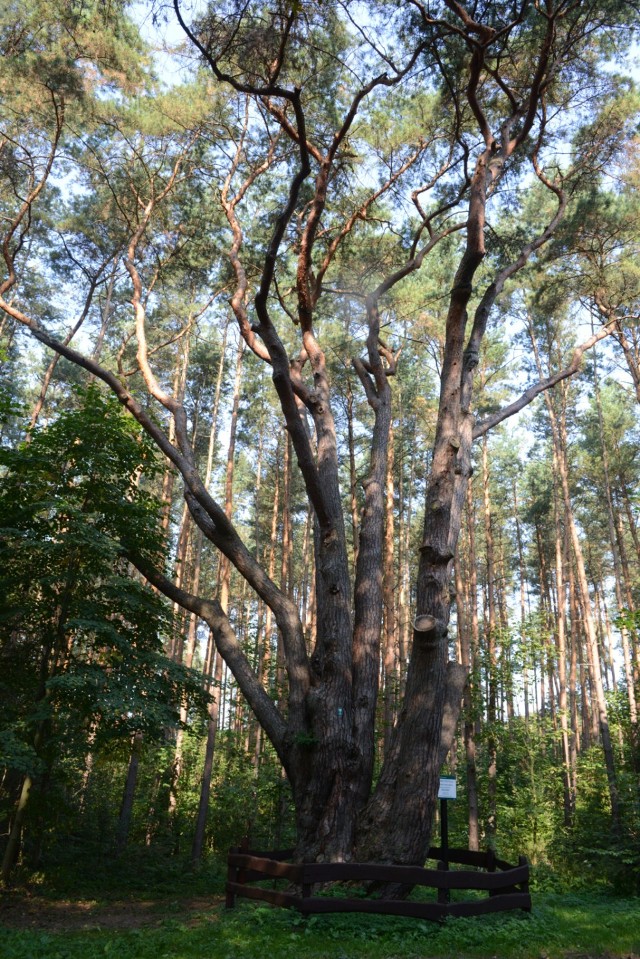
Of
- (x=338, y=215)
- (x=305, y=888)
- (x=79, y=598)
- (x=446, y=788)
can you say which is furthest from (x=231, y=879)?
(x=338, y=215)

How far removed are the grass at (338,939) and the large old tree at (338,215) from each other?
0.89 metres

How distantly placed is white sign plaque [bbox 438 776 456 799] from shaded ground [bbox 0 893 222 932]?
117 inches

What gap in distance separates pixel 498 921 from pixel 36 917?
551 centimetres

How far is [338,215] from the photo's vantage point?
38.9ft

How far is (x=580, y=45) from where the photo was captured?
9.55 m

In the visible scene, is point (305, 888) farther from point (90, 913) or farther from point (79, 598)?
point (79, 598)

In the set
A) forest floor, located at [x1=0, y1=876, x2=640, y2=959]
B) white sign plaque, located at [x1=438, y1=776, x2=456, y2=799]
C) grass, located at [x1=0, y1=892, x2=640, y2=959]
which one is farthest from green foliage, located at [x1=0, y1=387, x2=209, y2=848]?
white sign plaque, located at [x1=438, y1=776, x2=456, y2=799]

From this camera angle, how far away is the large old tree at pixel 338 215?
7.30 meters

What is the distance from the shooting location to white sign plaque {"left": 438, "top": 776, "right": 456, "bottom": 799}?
6.67 metres

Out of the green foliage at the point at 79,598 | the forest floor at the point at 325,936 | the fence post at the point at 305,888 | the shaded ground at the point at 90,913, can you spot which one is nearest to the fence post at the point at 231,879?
the forest floor at the point at 325,936

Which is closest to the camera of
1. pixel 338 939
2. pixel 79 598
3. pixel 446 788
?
pixel 338 939

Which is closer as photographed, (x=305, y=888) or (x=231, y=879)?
(x=305, y=888)

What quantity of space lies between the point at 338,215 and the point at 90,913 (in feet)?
37.9

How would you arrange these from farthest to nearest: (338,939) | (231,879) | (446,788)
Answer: (231,879), (446,788), (338,939)
